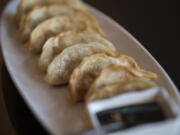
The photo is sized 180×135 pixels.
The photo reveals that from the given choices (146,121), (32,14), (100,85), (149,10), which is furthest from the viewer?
(149,10)

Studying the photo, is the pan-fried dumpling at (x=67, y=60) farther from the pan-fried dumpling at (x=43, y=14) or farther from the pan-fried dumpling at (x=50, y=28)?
the pan-fried dumpling at (x=43, y=14)

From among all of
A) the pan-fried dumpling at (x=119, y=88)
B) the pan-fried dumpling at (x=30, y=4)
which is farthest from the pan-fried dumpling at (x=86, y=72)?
the pan-fried dumpling at (x=30, y=4)

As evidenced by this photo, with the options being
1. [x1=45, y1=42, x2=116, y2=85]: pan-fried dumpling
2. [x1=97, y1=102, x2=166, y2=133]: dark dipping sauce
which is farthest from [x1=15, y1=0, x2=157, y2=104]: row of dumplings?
[x1=97, y1=102, x2=166, y2=133]: dark dipping sauce

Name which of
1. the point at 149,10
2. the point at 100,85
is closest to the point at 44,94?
the point at 100,85

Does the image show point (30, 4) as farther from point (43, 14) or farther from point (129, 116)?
point (129, 116)

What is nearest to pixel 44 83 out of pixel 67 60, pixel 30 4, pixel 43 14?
pixel 67 60

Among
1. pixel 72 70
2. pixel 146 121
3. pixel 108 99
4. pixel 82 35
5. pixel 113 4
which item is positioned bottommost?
pixel 146 121

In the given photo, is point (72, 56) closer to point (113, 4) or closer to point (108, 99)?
point (108, 99)
